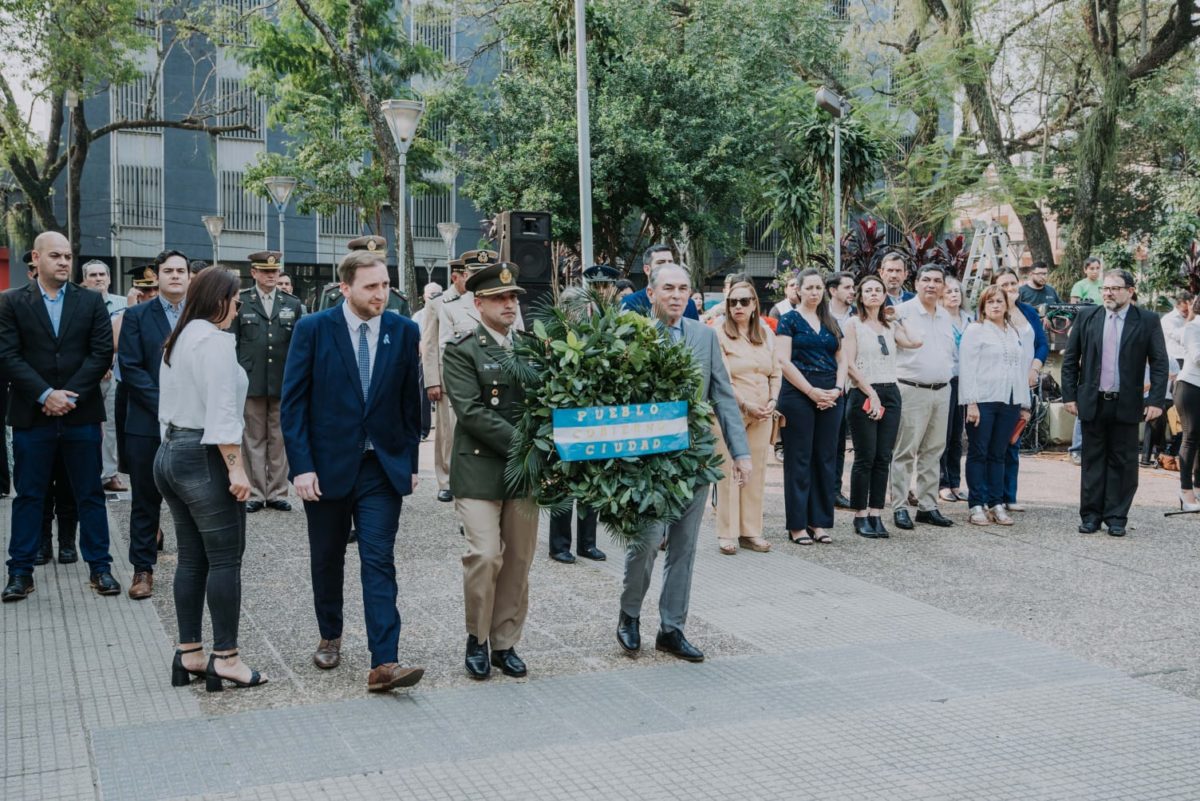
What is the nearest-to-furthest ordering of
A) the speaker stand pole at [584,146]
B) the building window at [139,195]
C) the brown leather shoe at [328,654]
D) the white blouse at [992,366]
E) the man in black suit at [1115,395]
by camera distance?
the brown leather shoe at [328,654] < the man in black suit at [1115,395] < the white blouse at [992,366] < the speaker stand pole at [584,146] < the building window at [139,195]

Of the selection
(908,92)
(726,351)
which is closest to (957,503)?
(726,351)

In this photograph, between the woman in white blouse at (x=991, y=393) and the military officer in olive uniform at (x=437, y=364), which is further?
the military officer in olive uniform at (x=437, y=364)

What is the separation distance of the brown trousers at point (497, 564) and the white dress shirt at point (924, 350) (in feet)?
16.1

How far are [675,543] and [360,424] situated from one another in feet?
5.29

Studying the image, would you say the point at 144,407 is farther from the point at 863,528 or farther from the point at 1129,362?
the point at 1129,362

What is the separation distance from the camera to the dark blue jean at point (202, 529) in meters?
5.10

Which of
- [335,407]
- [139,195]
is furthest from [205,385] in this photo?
[139,195]

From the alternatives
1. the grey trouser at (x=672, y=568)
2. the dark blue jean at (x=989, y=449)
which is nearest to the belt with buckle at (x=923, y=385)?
the dark blue jean at (x=989, y=449)

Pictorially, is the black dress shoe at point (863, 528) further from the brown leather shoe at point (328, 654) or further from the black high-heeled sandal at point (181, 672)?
the black high-heeled sandal at point (181, 672)

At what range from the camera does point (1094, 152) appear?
2533cm

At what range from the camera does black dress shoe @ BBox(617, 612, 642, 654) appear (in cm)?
581

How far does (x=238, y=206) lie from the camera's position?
42.0 m

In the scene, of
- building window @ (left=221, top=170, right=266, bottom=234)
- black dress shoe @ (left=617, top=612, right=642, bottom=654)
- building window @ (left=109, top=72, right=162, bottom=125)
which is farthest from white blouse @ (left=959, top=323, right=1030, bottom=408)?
building window @ (left=109, top=72, right=162, bottom=125)

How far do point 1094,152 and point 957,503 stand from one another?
56.6ft
